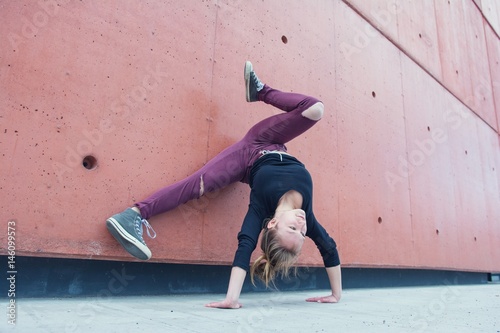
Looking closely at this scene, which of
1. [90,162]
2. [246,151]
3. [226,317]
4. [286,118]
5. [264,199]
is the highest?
[286,118]

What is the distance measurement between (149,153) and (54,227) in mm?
500

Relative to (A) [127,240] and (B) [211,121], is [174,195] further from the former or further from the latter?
(B) [211,121]

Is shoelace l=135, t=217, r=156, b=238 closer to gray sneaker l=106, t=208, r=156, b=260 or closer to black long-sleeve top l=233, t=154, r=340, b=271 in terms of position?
gray sneaker l=106, t=208, r=156, b=260

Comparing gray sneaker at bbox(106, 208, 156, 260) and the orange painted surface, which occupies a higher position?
the orange painted surface

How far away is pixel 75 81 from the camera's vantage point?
4.95 ft

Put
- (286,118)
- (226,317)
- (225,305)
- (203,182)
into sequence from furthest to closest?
(286,118) → (203,182) → (225,305) → (226,317)

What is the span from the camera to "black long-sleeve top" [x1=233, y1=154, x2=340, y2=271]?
1580 millimetres

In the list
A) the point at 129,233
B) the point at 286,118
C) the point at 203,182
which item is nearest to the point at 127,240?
the point at 129,233

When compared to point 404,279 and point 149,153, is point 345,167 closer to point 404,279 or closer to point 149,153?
point 404,279

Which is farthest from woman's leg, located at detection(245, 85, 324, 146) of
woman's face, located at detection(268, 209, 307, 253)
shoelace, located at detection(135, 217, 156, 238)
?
shoelace, located at detection(135, 217, 156, 238)

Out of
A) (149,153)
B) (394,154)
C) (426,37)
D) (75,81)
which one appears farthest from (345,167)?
(426,37)

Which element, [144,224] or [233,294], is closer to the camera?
[233,294]

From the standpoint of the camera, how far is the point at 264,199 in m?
1.61

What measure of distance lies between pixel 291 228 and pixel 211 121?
2.45 ft
